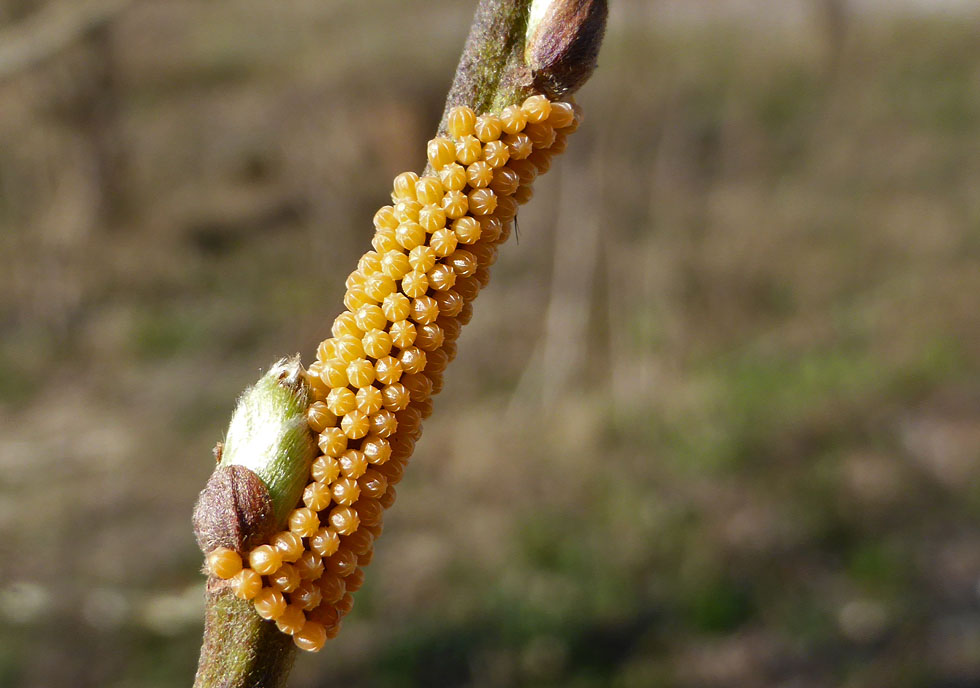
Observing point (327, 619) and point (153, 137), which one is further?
point (153, 137)

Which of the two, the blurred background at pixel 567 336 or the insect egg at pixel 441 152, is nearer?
the insect egg at pixel 441 152

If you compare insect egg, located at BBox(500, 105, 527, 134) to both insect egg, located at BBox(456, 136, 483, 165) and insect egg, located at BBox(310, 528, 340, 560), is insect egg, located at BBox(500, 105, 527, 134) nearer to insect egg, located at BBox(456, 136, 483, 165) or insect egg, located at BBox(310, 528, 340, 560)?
insect egg, located at BBox(456, 136, 483, 165)

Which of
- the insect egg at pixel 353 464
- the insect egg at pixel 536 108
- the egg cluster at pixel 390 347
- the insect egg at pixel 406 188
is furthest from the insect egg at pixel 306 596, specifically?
the insect egg at pixel 536 108

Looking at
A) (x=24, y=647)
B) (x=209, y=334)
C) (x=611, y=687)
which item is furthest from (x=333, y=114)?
(x=611, y=687)

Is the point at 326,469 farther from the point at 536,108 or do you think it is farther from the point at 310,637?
the point at 536,108

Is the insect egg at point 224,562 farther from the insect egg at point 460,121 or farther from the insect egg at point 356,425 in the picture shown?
the insect egg at point 460,121

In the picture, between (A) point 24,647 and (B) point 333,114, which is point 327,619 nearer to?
(A) point 24,647

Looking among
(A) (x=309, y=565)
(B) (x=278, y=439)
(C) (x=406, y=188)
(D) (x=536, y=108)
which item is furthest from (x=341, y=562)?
(D) (x=536, y=108)
